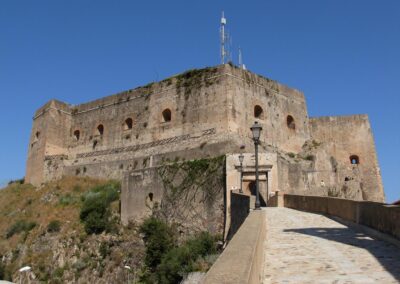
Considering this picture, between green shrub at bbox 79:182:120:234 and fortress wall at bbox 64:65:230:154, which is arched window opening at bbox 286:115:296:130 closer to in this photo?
fortress wall at bbox 64:65:230:154

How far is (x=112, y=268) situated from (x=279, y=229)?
37.2ft

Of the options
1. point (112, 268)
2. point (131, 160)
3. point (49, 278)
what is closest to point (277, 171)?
point (112, 268)

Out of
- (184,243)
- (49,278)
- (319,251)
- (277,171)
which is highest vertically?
(277,171)

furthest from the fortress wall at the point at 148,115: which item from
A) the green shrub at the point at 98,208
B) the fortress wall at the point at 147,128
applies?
the green shrub at the point at 98,208

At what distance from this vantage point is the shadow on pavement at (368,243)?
5.14 meters

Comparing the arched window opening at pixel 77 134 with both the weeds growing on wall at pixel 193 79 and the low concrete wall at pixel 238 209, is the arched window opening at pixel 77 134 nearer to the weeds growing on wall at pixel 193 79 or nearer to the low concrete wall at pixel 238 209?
the weeds growing on wall at pixel 193 79

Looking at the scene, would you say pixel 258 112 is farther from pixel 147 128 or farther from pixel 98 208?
pixel 98 208

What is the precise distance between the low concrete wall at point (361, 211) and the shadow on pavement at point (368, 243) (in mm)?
282

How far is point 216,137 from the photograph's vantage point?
20.6 meters

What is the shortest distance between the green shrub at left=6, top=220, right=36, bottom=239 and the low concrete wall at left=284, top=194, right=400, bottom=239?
15.4m

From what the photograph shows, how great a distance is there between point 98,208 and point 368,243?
16092mm

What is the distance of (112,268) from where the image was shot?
18.0 m

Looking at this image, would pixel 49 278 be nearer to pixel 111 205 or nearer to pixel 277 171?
pixel 111 205

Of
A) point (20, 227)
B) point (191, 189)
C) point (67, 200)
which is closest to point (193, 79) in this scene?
point (191, 189)
